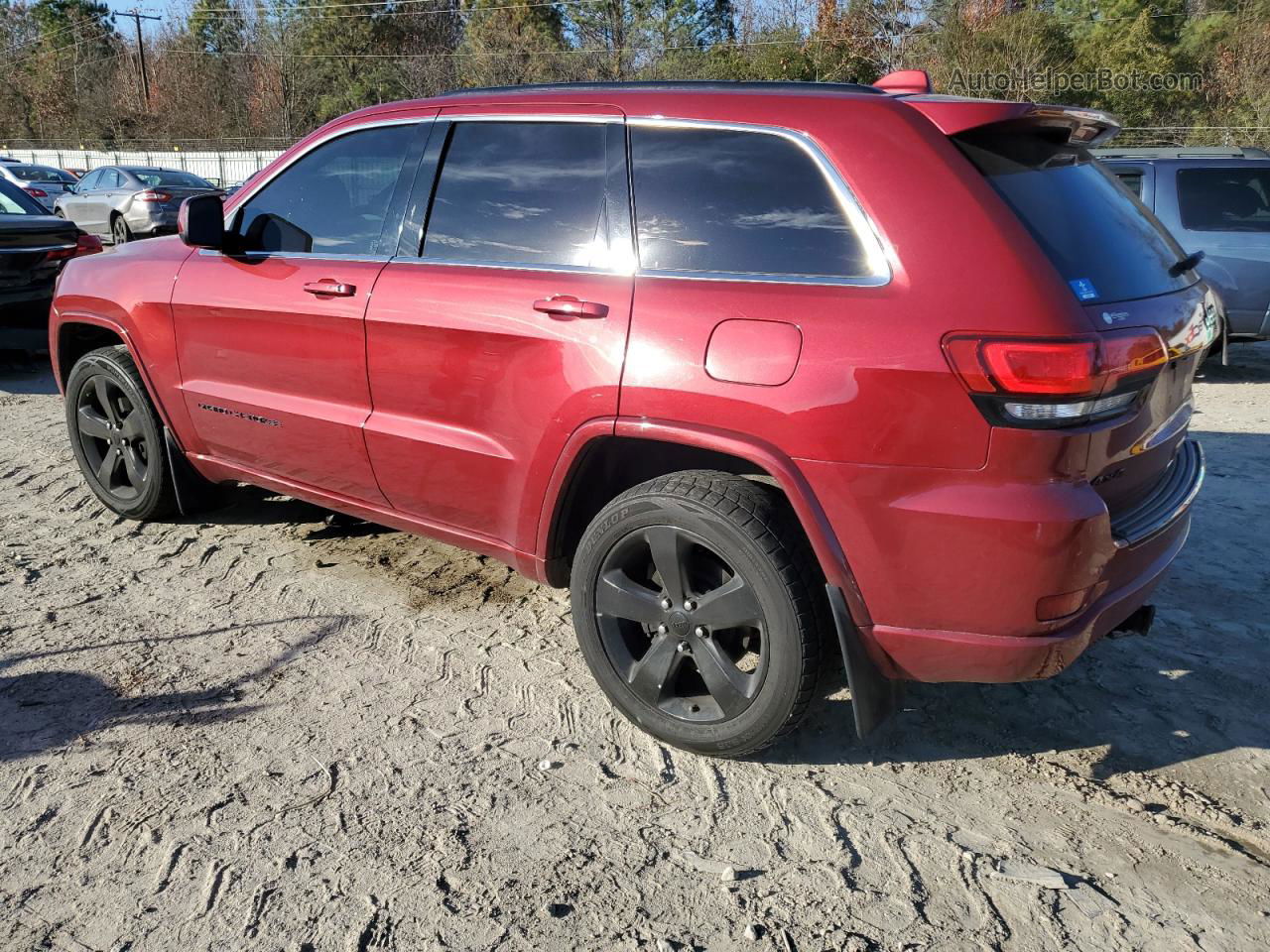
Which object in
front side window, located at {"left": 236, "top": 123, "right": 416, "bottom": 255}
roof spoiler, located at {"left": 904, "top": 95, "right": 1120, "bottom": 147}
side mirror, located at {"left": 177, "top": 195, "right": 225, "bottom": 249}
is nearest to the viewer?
roof spoiler, located at {"left": 904, "top": 95, "right": 1120, "bottom": 147}

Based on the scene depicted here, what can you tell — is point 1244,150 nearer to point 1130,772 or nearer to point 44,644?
point 1130,772

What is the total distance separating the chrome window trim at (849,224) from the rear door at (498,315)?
274 millimetres

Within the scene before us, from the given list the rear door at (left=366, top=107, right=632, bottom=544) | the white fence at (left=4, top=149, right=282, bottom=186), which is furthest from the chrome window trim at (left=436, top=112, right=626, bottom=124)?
the white fence at (left=4, top=149, right=282, bottom=186)

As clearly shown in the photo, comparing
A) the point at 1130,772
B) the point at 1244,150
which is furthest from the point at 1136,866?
the point at 1244,150

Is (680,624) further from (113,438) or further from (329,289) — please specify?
(113,438)

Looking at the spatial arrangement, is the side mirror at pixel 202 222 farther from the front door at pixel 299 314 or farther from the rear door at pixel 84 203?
the rear door at pixel 84 203

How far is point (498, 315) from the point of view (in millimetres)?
3180

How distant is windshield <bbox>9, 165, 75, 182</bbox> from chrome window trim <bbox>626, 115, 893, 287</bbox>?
74.3ft

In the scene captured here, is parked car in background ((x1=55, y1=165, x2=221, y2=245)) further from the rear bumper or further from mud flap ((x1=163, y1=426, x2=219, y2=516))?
the rear bumper

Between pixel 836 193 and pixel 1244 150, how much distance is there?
26.2 feet

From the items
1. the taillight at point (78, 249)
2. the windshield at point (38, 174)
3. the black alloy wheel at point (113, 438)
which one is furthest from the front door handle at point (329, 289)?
the windshield at point (38, 174)

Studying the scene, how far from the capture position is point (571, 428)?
119 inches

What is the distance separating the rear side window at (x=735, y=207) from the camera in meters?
2.70

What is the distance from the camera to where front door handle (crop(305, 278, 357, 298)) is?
3590mm
